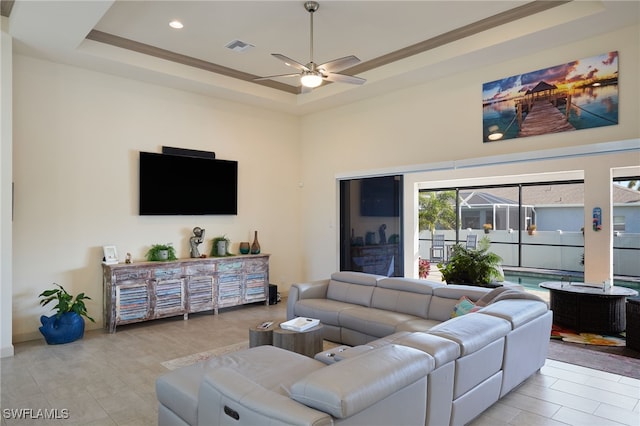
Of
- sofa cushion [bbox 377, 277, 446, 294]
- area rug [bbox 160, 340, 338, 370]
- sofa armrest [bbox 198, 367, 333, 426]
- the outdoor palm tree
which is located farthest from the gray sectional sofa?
the outdoor palm tree

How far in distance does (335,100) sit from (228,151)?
1.98 metres

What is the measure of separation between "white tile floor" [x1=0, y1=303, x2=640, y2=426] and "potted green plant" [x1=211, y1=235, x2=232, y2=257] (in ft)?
5.43

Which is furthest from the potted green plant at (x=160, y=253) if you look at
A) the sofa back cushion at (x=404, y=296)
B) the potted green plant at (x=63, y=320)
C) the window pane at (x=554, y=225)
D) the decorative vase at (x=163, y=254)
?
the window pane at (x=554, y=225)

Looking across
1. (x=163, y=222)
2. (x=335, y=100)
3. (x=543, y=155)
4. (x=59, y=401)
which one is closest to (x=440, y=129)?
(x=543, y=155)

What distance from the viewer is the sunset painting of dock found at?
169 inches

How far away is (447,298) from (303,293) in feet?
5.86

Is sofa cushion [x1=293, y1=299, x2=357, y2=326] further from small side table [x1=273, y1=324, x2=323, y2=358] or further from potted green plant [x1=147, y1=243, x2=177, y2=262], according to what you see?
potted green plant [x1=147, y1=243, x2=177, y2=262]

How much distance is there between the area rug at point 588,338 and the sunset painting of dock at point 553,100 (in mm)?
2415

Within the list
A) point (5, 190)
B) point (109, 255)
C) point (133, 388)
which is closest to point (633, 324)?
point (133, 388)

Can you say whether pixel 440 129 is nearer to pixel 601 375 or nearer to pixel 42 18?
pixel 601 375

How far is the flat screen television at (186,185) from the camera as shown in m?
5.75

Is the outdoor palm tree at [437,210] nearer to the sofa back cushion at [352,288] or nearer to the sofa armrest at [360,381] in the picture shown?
the sofa back cushion at [352,288]

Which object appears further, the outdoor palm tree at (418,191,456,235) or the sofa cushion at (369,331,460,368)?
the outdoor palm tree at (418,191,456,235)

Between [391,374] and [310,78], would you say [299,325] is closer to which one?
[391,374]
